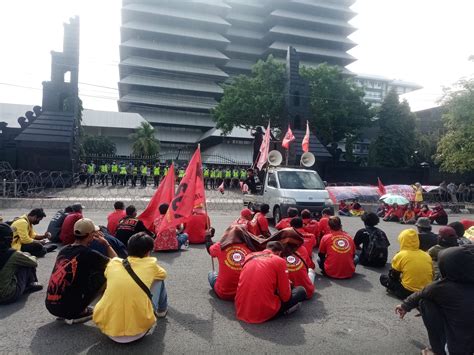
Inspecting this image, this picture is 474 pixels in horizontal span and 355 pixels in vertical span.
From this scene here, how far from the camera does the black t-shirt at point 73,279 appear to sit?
4.32 m

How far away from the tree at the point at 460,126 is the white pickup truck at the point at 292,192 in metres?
17.6

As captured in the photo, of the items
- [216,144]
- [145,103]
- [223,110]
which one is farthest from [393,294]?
[145,103]

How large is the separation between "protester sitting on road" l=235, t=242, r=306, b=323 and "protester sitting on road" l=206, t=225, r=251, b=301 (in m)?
0.59

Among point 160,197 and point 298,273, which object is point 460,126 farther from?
point 298,273

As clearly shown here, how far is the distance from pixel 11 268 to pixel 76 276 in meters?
1.33

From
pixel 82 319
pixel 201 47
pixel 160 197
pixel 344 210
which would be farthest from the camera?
pixel 201 47

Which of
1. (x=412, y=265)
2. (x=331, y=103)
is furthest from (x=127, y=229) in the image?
(x=331, y=103)

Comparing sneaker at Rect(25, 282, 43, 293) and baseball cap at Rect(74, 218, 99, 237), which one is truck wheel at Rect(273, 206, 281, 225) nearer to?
sneaker at Rect(25, 282, 43, 293)

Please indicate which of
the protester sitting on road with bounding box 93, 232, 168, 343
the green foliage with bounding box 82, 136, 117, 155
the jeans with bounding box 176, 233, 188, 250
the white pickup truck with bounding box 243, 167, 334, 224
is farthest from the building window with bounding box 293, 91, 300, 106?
the green foliage with bounding box 82, 136, 117, 155

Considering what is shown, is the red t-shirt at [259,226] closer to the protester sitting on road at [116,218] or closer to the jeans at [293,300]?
the protester sitting on road at [116,218]

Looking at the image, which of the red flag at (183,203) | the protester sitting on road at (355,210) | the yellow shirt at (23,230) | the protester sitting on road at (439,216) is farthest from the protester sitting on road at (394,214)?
the yellow shirt at (23,230)

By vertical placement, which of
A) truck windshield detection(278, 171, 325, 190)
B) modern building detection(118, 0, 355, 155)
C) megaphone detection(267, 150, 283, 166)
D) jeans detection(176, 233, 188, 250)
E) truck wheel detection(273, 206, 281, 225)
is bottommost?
jeans detection(176, 233, 188, 250)

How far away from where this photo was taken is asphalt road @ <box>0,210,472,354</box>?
4102 millimetres

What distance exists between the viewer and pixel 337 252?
6.71 m
